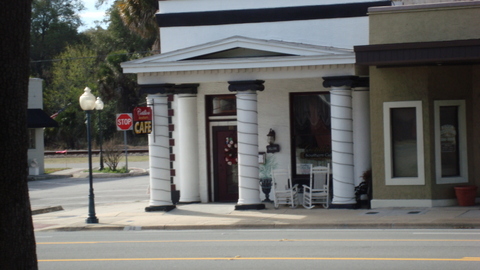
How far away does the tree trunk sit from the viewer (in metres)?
4.83

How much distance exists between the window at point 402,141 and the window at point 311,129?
2674mm

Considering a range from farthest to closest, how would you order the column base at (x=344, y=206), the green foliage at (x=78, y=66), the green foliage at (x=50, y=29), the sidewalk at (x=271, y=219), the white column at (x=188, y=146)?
the green foliage at (x=50, y=29) → the green foliage at (x=78, y=66) → the white column at (x=188, y=146) → the column base at (x=344, y=206) → the sidewalk at (x=271, y=219)

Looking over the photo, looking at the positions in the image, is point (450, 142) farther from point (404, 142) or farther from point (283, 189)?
point (283, 189)

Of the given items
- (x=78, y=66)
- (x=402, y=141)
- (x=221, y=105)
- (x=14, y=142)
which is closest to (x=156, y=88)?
(x=221, y=105)

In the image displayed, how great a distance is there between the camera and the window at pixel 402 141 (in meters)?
16.8

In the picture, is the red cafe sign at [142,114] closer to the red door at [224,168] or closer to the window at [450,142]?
the red door at [224,168]

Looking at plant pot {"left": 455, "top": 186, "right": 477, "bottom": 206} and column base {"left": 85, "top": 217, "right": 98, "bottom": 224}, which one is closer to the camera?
plant pot {"left": 455, "top": 186, "right": 477, "bottom": 206}

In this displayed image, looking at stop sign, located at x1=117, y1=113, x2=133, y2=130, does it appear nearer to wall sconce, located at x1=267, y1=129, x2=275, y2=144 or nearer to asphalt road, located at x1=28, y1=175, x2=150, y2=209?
asphalt road, located at x1=28, y1=175, x2=150, y2=209

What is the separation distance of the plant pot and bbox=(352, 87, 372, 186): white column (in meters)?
2.82

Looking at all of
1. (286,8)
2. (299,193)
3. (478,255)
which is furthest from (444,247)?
(286,8)

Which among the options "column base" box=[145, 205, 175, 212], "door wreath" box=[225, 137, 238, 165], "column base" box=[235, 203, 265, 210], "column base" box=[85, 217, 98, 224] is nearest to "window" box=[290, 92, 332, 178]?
"door wreath" box=[225, 137, 238, 165]

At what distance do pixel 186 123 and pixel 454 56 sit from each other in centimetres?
833

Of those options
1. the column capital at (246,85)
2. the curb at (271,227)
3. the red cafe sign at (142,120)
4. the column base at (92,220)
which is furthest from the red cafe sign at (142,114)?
the curb at (271,227)

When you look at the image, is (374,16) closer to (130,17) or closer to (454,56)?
(454,56)
